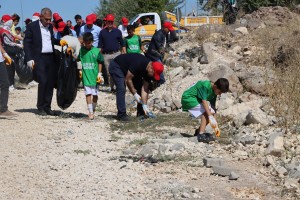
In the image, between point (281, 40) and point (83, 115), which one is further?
point (281, 40)

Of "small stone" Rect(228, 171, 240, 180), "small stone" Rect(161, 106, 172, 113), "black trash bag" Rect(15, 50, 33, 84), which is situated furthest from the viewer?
"black trash bag" Rect(15, 50, 33, 84)

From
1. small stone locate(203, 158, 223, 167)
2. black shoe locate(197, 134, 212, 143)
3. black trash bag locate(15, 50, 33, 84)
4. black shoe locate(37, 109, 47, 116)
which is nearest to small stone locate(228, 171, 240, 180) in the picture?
small stone locate(203, 158, 223, 167)

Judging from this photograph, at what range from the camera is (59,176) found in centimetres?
567

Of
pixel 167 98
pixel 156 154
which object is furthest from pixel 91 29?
pixel 156 154

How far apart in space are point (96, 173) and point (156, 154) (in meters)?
0.99

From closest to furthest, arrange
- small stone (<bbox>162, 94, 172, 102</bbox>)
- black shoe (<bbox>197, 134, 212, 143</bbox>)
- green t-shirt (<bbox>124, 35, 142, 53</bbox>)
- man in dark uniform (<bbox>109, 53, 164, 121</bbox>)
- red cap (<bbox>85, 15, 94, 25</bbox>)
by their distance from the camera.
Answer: black shoe (<bbox>197, 134, 212, 143</bbox>) < man in dark uniform (<bbox>109, 53, 164, 121</bbox>) < small stone (<bbox>162, 94, 172, 102</bbox>) < green t-shirt (<bbox>124, 35, 142, 53</bbox>) < red cap (<bbox>85, 15, 94, 25</bbox>)

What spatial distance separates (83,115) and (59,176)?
13.5ft

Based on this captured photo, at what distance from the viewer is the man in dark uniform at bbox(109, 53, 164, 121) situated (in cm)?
862

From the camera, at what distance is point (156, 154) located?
6504 mm

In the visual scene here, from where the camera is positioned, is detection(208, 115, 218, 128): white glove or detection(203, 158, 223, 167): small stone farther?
detection(208, 115, 218, 128): white glove

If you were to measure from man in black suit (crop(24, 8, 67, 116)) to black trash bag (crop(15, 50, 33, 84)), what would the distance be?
4.36 m

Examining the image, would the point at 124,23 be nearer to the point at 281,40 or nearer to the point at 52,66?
the point at 281,40

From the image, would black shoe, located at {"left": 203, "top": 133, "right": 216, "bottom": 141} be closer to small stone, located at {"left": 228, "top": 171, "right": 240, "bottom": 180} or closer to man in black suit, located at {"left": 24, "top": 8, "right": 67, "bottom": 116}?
small stone, located at {"left": 228, "top": 171, "right": 240, "bottom": 180}

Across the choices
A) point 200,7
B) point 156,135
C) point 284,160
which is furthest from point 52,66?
point 200,7
